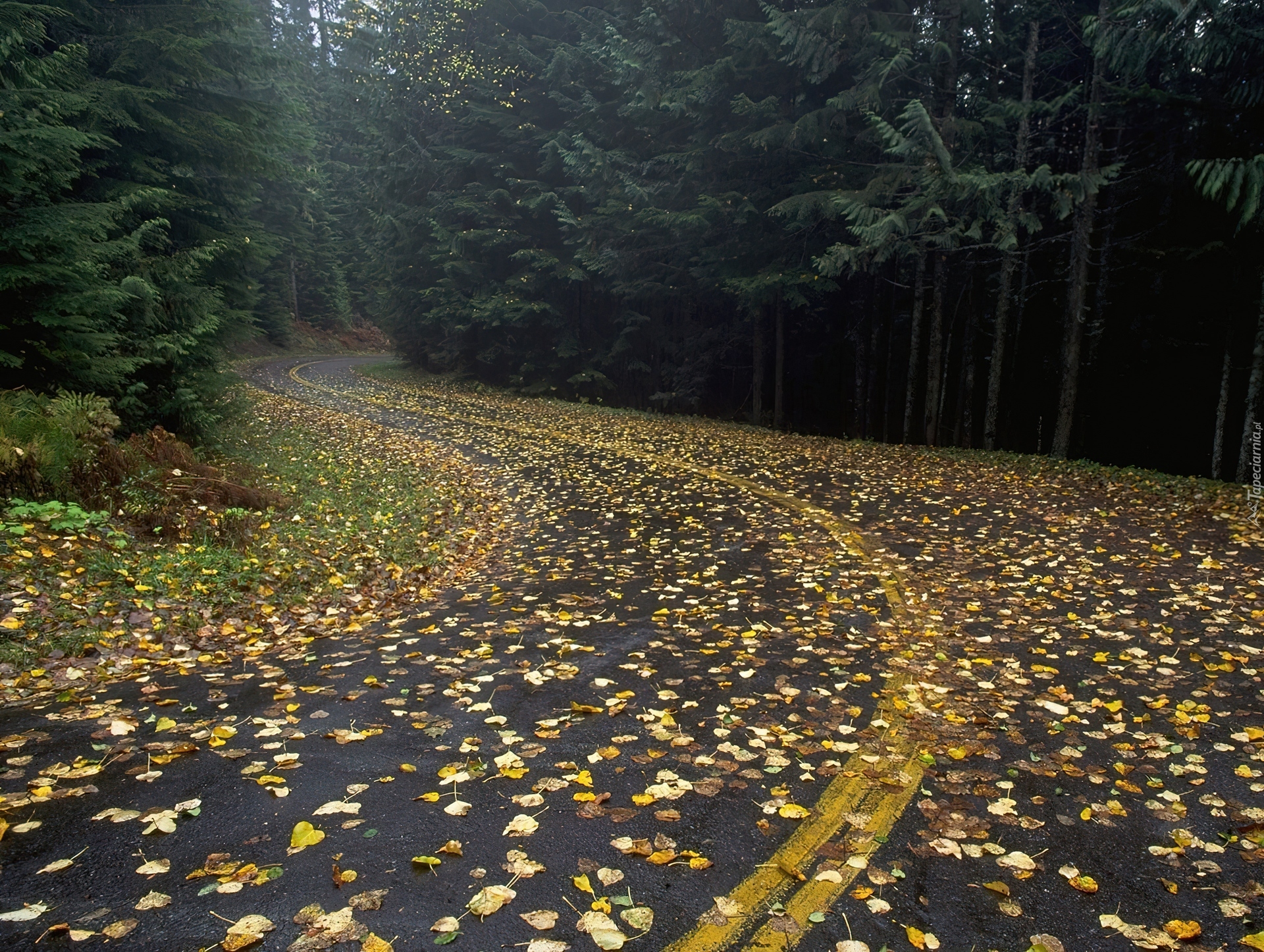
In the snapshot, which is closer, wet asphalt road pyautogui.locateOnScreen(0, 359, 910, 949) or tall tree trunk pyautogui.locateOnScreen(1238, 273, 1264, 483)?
wet asphalt road pyautogui.locateOnScreen(0, 359, 910, 949)

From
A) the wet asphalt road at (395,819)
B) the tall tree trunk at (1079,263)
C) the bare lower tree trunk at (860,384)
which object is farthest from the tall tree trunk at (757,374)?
the wet asphalt road at (395,819)

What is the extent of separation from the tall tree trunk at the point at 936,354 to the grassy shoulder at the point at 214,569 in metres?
10.8

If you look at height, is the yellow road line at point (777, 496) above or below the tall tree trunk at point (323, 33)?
below

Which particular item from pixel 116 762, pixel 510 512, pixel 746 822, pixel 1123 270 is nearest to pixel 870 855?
pixel 746 822

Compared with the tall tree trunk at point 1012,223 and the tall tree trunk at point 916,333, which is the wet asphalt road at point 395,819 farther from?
the tall tree trunk at point 916,333

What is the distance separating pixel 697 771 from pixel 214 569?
17.4 feet

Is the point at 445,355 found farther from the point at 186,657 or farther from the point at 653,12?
the point at 186,657

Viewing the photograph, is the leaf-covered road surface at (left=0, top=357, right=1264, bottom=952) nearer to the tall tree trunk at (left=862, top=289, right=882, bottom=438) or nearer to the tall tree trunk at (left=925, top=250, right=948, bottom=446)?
the tall tree trunk at (left=925, top=250, right=948, bottom=446)

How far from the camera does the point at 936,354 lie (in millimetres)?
17109

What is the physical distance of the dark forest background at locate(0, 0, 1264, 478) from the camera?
35.8ft

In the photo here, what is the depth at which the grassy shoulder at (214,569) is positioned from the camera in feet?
18.4

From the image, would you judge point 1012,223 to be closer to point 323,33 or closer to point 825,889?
point 825,889

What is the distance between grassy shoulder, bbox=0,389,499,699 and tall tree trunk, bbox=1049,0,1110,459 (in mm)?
11422

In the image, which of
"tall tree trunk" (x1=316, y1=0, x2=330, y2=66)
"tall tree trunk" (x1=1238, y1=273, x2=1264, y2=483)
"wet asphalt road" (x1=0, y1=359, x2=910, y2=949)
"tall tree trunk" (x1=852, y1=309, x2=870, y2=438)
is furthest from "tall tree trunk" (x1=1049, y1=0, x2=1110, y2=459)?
"tall tree trunk" (x1=316, y1=0, x2=330, y2=66)
